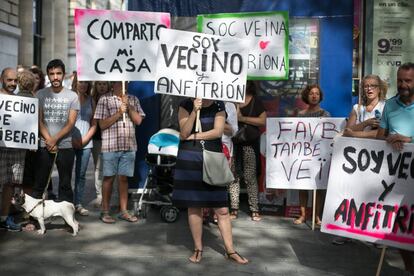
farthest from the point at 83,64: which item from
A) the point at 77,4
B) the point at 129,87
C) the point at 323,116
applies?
the point at 77,4

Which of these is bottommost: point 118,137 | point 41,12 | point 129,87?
→ point 118,137

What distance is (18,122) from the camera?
618 cm

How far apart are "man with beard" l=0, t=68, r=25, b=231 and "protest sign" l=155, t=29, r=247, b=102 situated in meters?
1.86

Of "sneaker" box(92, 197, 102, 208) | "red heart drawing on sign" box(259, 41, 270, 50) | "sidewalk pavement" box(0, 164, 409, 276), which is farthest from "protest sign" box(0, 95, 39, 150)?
"red heart drawing on sign" box(259, 41, 270, 50)

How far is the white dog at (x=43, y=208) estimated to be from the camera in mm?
6148

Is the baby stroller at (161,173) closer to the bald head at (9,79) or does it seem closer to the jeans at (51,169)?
the jeans at (51,169)

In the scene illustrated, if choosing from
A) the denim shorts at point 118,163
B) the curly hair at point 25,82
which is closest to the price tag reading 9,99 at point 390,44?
the denim shorts at point 118,163

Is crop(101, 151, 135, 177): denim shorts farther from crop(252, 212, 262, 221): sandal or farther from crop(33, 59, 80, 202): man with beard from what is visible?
crop(252, 212, 262, 221): sandal

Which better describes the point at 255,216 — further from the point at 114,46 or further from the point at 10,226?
the point at 10,226

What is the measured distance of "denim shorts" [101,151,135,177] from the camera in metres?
6.76

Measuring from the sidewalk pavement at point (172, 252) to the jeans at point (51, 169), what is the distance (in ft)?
1.42

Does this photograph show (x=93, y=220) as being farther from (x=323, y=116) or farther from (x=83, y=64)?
(x=323, y=116)

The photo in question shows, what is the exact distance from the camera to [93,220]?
22.9 feet

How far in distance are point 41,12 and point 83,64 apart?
19.5m
